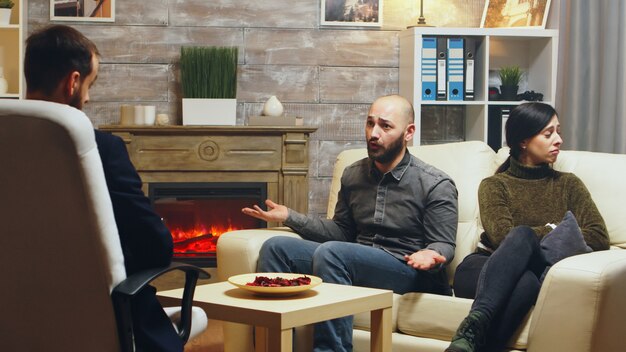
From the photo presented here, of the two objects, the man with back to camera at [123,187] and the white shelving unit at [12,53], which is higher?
the white shelving unit at [12,53]

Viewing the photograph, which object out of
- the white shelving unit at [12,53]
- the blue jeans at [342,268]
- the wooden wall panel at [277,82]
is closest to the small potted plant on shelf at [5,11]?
the white shelving unit at [12,53]

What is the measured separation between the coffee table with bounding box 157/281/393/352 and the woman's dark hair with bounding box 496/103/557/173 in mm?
1042

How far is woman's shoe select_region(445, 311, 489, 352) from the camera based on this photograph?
2.82 meters

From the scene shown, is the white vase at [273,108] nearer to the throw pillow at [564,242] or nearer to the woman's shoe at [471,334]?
the throw pillow at [564,242]

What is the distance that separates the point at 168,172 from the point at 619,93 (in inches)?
A: 88.4

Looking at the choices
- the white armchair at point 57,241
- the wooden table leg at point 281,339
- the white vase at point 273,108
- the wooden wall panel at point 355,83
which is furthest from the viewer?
the wooden wall panel at point 355,83

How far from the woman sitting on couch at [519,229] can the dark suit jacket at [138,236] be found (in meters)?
1.03

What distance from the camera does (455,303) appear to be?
10.00 feet

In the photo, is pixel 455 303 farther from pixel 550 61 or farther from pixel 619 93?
pixel 550 61

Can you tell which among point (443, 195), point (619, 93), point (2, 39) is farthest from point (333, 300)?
point (2, 39)

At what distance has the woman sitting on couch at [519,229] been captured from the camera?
2902mm

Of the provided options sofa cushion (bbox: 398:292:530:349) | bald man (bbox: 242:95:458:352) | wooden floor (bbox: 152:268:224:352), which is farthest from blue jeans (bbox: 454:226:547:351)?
wooden floor (bbox: 152:268:224:352)

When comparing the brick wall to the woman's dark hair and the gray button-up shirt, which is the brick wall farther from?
the woman's dark hair

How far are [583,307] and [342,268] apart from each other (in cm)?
82
